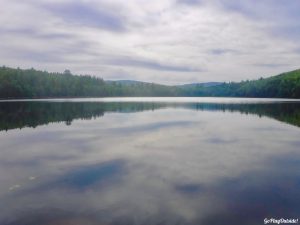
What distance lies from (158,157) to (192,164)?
2598 millimetres

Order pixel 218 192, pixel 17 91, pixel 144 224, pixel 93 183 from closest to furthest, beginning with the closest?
pixel 144 224 < pixel 218 192 < pixel 93 183 < pixel 17 91

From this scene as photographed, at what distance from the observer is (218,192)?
38.9 feet

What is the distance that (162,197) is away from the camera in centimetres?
1134

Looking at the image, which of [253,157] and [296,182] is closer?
[296,182]

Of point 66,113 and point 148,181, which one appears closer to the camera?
point 148,181

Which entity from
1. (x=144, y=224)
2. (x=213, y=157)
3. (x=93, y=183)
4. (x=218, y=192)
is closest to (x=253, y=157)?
(x=213, y=157)

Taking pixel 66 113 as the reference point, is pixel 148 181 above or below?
above

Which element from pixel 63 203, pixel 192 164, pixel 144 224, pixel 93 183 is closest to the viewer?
pixel 144 224

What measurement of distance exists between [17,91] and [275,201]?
137228 mm

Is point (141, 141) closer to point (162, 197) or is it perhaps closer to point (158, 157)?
point (158, 157)

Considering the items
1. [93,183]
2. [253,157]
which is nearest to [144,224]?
[93,183]

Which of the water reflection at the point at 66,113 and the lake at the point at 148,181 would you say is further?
the water reflection at the point at 66,113

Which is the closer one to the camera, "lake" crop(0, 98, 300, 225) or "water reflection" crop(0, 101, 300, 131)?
"lake" crop(0, 98, 300, 225)

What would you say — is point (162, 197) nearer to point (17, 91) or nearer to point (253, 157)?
point (253, 157)
